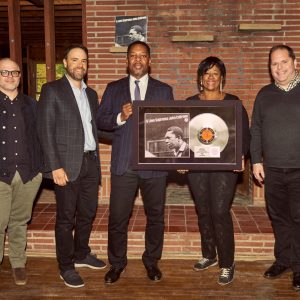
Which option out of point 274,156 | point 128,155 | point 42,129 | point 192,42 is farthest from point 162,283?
point 192,42

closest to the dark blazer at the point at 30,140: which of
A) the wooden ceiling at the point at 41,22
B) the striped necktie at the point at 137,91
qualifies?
the striped necktie at the point at 137,91

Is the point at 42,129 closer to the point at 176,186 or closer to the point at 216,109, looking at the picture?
the point at 216,109

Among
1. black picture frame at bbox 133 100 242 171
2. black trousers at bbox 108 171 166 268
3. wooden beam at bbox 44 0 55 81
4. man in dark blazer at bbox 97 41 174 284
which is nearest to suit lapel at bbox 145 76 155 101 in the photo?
man in dark blazer at bbox 97 41 174 284

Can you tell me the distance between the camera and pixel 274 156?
3605 millimetres

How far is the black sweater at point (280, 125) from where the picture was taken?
3510mm

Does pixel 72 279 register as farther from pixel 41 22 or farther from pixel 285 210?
Answer: pixel 41 22

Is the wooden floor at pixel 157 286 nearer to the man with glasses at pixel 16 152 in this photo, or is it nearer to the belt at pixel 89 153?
the man with glasses at pixel 16 152

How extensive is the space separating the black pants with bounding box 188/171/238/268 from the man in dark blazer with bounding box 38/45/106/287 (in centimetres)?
100

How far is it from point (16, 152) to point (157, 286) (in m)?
1.80

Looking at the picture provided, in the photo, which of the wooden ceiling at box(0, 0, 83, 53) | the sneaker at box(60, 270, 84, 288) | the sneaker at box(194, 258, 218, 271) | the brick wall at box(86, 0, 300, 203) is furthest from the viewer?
the wooden ceiling at box(0, 0, 83, 53)

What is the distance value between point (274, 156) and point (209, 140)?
609 millimetres

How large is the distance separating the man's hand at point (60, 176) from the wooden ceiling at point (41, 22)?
4707 millimetres

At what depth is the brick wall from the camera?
5.27 metres

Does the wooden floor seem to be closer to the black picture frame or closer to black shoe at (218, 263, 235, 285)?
black shoe at (218, 263, 235, 285)
